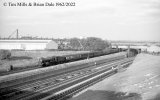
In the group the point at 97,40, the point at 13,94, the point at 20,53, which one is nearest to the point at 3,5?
the point at 13,94

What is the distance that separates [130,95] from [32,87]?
27.6ft

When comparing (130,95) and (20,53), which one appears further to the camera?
(20,53)

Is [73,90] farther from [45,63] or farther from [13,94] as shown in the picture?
[45,63]

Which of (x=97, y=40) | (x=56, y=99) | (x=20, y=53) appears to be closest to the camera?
(x=56, y=99)

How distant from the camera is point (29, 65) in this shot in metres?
38.2

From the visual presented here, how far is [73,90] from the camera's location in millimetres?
20203

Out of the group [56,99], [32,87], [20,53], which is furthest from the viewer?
[20,53]

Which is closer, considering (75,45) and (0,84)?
(0,84)

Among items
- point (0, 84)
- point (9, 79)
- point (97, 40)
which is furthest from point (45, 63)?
point (97, 40)

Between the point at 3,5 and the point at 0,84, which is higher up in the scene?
the point at 3,5

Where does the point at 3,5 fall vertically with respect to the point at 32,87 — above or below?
above

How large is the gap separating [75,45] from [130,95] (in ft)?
264

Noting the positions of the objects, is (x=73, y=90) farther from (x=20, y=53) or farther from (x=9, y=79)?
(x=20, y=53)

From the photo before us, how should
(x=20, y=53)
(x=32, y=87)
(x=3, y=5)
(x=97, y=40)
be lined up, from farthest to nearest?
1. (x=97, y=40)
2. (x=20, y=53)
3. (x=32, y=87)
4. (x=3, y=5)
